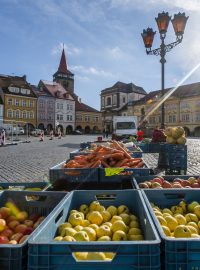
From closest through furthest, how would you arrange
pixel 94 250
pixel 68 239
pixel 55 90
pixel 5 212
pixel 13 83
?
pixel 94 250, pixel 68 239, pixel 5 212, pixel 13 83, pixel 55 90

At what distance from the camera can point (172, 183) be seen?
176 inches

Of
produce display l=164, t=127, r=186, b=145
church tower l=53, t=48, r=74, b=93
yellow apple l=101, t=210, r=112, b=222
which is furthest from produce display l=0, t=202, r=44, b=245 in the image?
church tower l=53, t=48, r=74, b=93

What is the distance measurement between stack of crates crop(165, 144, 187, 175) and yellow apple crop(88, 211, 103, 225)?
662 centimetres

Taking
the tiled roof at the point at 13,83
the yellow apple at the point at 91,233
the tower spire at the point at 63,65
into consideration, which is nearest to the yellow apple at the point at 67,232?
the yellow apple at the point at 91,233

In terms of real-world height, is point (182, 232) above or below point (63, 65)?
below

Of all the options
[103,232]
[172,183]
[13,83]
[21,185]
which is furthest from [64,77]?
[103,232]

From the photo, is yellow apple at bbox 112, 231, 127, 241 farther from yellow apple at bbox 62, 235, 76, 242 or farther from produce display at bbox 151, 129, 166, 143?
produce display at bbox 151, 129, 166, 143

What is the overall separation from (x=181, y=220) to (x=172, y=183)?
1640 millimetres

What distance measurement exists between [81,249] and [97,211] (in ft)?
3.95

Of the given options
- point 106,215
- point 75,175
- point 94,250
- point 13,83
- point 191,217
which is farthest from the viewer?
point 13,83

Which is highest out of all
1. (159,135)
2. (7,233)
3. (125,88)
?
(125,88)

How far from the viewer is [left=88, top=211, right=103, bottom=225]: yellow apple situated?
295 cm

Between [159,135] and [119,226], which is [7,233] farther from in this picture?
[159,135]

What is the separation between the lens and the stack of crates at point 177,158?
30.2 ft
